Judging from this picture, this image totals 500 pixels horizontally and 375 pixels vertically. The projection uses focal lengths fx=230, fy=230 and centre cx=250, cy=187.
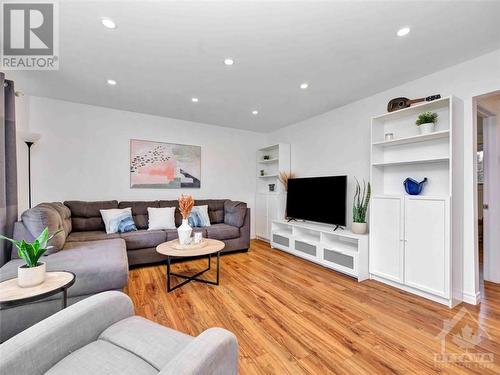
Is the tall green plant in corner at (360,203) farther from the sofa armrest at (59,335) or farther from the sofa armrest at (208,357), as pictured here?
the sofa armrest at (59,335)

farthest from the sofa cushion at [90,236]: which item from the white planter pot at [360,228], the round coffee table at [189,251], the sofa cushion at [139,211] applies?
the white planter pot at [360,228]

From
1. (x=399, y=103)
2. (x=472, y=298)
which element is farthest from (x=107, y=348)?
(x=399, y=103)

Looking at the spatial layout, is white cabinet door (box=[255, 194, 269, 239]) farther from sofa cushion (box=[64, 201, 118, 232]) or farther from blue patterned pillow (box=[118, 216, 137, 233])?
sofa cushion (box=[64, 201, 118, 232])

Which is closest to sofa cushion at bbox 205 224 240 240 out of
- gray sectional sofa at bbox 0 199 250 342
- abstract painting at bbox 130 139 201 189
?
gray sectional sofa at bbox 0 199 250 342

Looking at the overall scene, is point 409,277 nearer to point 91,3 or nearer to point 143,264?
point 143,264

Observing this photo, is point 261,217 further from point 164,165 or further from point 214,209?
point 164,165

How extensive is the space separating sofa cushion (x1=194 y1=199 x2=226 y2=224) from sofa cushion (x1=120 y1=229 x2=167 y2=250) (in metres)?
1.09

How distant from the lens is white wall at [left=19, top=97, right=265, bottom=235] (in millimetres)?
3441

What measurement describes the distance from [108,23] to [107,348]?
2.24 m

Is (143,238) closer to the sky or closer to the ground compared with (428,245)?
closer to the ground

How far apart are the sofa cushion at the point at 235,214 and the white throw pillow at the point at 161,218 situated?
101cm

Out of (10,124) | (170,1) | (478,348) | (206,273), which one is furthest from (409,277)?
(10,124)

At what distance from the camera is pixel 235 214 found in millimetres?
4188

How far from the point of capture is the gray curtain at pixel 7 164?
211 cm
